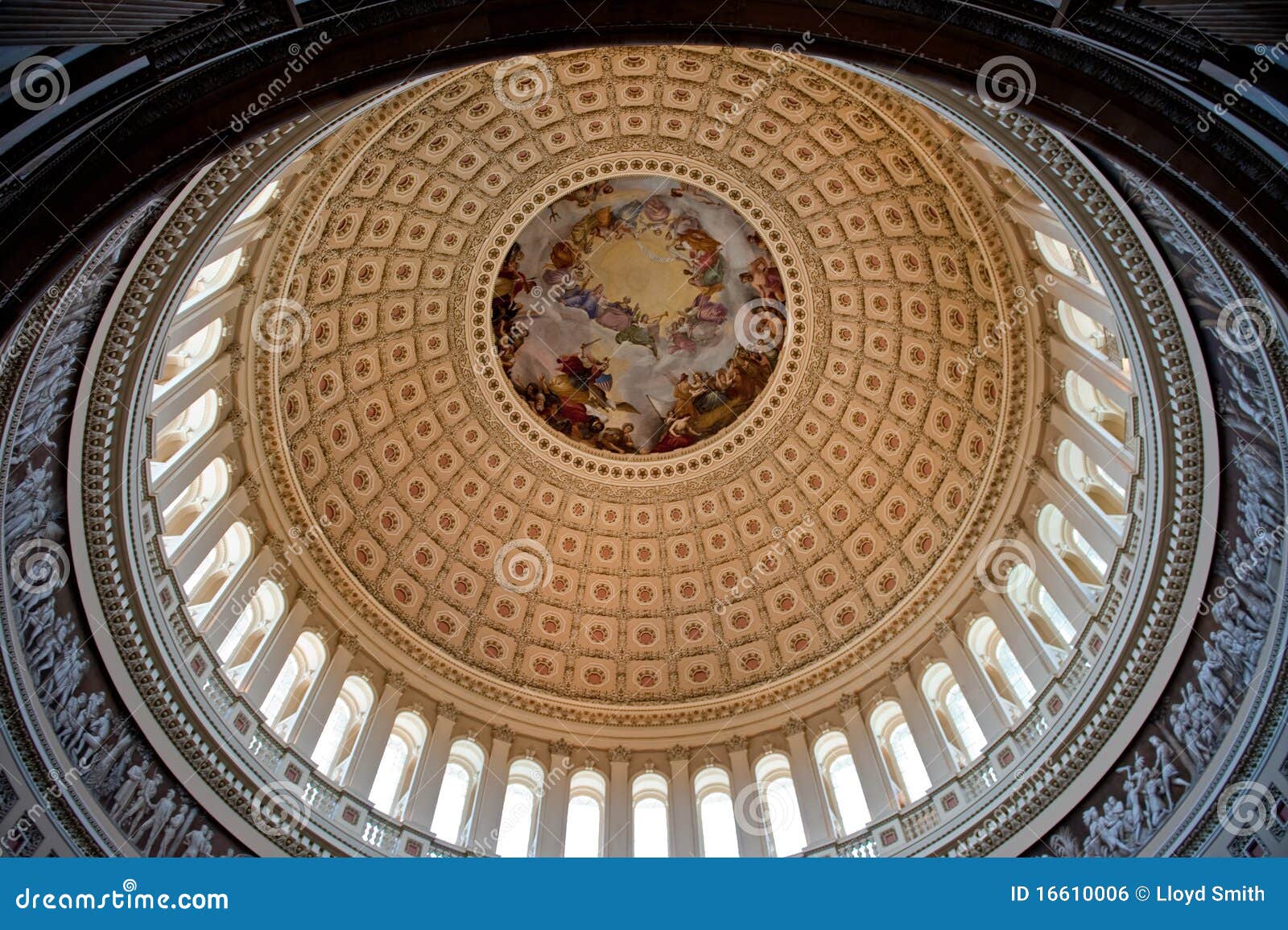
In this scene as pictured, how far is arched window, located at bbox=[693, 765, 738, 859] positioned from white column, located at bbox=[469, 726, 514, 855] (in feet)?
15.4

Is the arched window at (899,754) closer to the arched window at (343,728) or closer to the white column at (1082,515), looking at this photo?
the white column at (1082,515)

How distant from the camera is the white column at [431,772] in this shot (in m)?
21.2

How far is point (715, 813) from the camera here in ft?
78.0

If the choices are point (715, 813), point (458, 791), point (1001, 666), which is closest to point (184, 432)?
point (458, 791)

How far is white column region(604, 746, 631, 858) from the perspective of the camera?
22.9 metres

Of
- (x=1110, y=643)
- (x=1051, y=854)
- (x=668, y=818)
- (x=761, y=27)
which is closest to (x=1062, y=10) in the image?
(x=761, y=27)

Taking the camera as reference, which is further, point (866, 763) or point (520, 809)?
point (520, 809)

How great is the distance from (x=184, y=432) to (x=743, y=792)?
14909 mm

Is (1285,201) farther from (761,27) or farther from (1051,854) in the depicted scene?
(1051,854)

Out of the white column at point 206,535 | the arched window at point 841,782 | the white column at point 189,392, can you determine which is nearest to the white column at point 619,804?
the arched window at point 841,782

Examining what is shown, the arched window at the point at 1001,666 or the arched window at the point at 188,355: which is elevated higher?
the arched window at the point at 188,355

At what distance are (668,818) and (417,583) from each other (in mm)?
9172

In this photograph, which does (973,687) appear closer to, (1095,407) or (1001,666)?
(1001,666)

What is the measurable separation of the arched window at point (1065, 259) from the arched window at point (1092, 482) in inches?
147
